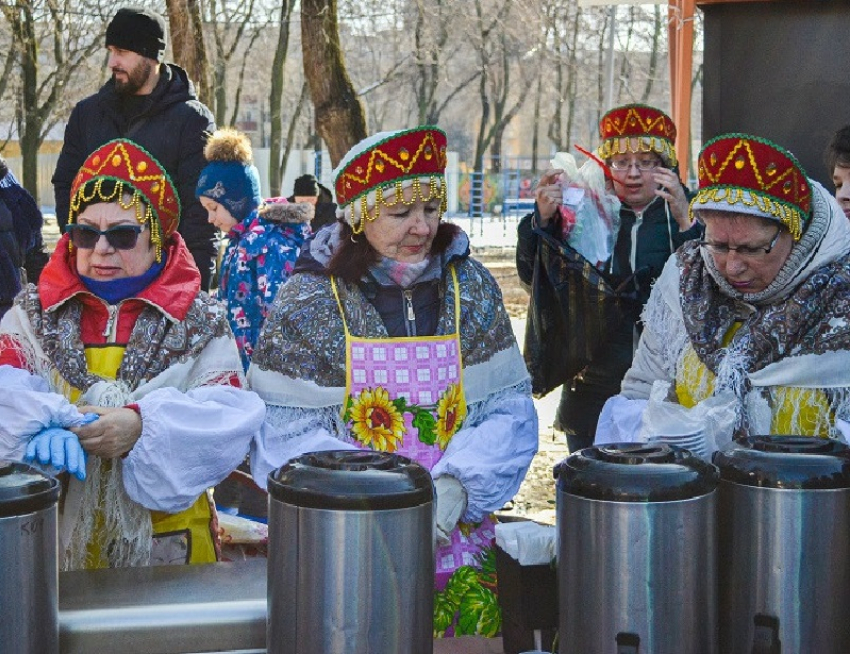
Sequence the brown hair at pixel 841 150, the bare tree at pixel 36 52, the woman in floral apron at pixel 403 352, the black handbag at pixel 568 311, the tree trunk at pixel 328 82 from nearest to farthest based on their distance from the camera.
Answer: the woman in floral apron at pixel 403 352 < the brown hair at pixel 841 150 < the black handbag at pixel 568 311 < the tree trunk at pixel 328 82 < the bare tree at pixel 36 52

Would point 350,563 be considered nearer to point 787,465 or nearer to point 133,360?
point 787,465

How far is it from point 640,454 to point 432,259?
1189 mm

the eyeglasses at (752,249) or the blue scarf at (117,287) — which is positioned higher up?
the eyeglasses at (752,249)

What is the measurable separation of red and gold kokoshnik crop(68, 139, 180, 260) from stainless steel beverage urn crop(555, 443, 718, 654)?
1292 mm

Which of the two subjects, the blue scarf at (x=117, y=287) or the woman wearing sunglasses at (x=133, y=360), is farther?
the blue scarf at (x=117, y=287)

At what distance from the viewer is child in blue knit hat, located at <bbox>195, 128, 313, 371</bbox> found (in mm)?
5191

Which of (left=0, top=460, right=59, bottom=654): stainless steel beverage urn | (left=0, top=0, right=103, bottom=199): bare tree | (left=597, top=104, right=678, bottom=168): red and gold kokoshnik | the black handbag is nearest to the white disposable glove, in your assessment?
(left=0, top=460, right=59, bottom=654): stainless steel beverage urn

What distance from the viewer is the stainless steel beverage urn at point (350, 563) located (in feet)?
5.24

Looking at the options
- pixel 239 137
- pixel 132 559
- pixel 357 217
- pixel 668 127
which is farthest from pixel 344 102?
pixel 132 559

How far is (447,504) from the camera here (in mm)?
2596

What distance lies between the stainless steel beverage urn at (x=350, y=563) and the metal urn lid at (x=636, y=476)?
0.21 metres

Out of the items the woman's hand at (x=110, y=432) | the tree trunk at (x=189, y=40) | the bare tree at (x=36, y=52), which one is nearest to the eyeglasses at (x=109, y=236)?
the woman's hand at (x=110, y=432)

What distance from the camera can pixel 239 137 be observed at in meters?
5.29

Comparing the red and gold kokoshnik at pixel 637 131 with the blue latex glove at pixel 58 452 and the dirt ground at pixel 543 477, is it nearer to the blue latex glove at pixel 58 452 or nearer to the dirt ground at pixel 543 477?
the dirt ground at pixel 543 477
